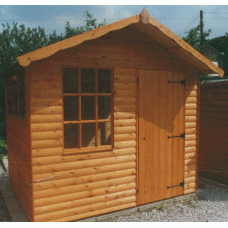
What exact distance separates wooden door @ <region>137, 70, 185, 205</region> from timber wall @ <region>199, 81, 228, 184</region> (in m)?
1.73

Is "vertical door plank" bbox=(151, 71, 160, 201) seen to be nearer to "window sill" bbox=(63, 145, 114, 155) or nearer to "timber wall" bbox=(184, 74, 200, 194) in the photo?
"timber wall" bbox=(184, 74, 200, 194)

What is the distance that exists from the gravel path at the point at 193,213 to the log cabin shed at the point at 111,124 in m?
0.25

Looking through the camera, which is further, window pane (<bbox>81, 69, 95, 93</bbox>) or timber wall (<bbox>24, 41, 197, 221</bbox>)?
window pane (<bbox>81, 69, 95, 93</bbox>)

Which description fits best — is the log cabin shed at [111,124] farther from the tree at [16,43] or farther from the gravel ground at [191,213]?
the tree at [16,43]

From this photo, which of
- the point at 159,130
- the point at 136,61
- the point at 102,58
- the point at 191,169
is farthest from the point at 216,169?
the point at 102,58

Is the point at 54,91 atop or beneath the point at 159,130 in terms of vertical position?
atop

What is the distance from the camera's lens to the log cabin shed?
4113 mm

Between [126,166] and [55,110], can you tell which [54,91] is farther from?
[126,166]

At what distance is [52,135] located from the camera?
13.7ft

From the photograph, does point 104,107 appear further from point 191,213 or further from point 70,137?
point 191,213

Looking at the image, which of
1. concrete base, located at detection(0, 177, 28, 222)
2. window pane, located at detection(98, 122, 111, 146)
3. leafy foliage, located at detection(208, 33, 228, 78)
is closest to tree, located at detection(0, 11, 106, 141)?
concrete base, located at detection(0, 177, 28, 222)

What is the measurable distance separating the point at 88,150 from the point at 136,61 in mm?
1961

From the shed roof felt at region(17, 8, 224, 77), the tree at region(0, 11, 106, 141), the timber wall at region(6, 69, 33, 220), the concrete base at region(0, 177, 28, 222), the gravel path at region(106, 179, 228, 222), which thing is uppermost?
the tree at region(0, 11, 106, 141)

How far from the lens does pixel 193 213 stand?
5160 millimetres
